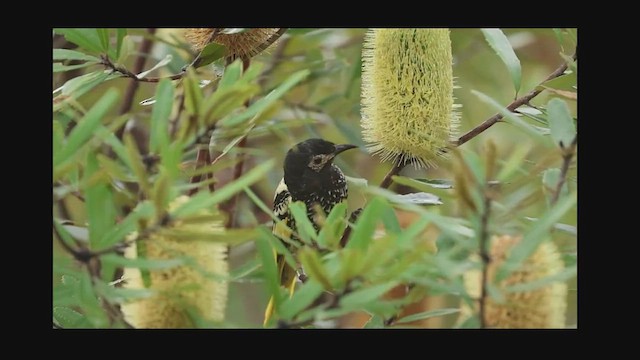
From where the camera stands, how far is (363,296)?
0.66m

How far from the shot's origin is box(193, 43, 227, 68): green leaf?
93 cm

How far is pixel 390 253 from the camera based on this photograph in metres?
0.66

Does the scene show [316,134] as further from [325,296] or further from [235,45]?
[325,296]

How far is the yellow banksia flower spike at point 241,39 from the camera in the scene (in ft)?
3.13

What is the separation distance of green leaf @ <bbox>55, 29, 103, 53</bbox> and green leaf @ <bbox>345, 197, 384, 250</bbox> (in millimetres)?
365

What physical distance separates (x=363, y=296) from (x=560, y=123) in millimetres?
243

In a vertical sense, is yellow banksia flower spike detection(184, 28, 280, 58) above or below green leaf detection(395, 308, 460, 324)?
above

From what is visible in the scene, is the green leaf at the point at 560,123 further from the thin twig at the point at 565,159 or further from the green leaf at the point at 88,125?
the green leaf at the point at 88,125

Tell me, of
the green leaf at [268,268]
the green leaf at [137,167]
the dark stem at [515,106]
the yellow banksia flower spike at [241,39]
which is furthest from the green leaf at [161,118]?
the dark stem at [515,106]

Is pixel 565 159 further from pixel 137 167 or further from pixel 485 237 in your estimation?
pixel 137 167

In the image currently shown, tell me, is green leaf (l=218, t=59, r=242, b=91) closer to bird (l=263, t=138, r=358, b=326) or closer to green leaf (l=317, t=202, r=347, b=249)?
green leaf (l=317, t=202, r=347, b=249)

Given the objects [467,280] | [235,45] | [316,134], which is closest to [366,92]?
[235,45]

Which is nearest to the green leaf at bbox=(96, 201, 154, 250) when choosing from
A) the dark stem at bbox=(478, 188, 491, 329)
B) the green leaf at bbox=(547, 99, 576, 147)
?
the dark stem at bbox=(478, 188, 491, 329)

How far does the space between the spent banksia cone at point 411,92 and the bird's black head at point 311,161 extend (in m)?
0.12
